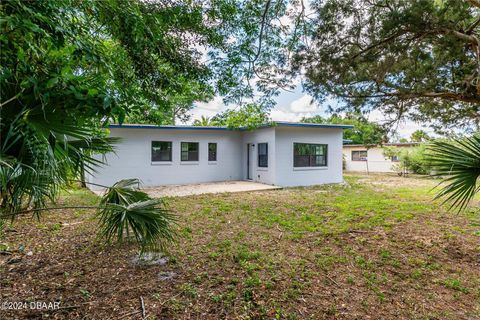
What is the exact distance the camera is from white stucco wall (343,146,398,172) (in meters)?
20.9

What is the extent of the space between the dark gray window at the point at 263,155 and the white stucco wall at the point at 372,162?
12.1 meters

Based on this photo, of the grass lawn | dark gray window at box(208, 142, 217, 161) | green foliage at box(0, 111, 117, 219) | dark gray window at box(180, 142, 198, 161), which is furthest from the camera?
dark gray window at box(208, 142, 217, 161)

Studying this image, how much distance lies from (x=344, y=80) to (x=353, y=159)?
711 inches

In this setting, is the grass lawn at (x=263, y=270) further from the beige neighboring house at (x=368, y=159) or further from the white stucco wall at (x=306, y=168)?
the beige neighboring house at (x=368, y=159)

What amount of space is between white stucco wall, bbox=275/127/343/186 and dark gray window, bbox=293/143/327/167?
0.18m

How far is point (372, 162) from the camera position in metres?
21.6

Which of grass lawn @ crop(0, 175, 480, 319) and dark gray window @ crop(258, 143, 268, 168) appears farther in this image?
dark gray window @ crop(258, 143, 268, 168)

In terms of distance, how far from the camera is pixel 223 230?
5.44 metres

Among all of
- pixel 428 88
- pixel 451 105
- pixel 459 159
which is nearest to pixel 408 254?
pixel 459 159

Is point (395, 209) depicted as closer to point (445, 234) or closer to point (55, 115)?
point (445, 234)

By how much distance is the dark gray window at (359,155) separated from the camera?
73.0 ft

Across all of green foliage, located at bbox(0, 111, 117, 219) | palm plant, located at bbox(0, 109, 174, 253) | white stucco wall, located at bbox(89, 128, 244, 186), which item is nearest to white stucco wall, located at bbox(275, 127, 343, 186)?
white stucco wall, located at bbox(89, 128, 244, 186)

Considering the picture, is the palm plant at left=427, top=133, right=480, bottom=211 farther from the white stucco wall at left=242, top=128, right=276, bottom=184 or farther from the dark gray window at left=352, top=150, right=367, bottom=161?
the dark gray window at left=352, top=150, right=367, bottom=161

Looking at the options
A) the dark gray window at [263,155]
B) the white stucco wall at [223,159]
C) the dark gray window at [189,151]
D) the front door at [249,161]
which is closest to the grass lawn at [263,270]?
the white stucco wall at [223,159]
